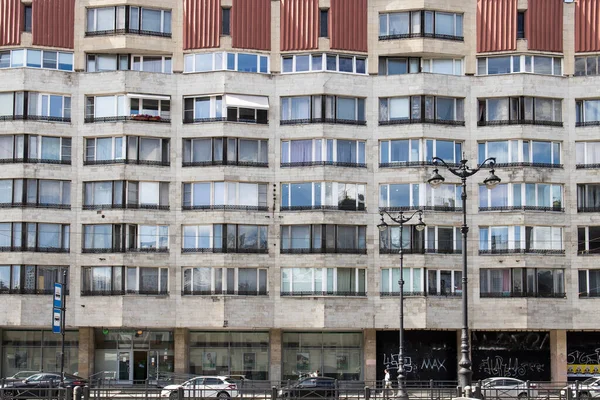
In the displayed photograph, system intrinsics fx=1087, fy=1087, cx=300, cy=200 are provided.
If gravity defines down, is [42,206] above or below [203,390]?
above

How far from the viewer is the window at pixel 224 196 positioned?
2734 inches

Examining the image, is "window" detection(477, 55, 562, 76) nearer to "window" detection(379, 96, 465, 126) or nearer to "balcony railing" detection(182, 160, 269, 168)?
"window" detection(379, 96, 465, 126)

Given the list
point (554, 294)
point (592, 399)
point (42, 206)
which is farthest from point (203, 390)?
point (554, 294)

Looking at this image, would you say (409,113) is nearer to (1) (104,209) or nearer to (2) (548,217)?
(2) (548,217)

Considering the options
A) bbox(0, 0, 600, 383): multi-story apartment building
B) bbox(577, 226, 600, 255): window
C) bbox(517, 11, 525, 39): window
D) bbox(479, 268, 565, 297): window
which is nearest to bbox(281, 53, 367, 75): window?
bbox(0, 0, 600, 383): multi-story apartment building

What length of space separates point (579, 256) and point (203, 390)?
29.6 metres

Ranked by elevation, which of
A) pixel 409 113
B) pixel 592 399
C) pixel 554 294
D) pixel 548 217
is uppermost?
pixel 409 113

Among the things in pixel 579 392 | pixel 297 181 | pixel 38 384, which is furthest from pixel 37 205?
pixel 579 392

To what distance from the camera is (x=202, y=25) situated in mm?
70062

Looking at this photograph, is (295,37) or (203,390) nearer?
(203,390)

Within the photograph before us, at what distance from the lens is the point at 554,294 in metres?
69.3

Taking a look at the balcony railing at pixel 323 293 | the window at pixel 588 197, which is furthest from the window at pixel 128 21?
the window at pixel 588 197

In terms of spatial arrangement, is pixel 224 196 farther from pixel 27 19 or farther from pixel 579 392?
pixel 579 392

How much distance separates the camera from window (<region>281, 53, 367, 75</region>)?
70.5m
